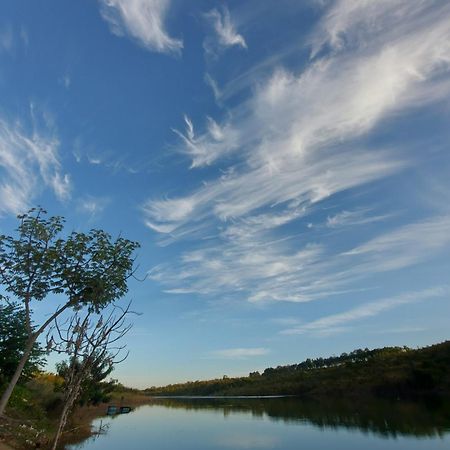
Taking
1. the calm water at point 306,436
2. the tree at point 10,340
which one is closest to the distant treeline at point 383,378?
the calm water at point 306,436

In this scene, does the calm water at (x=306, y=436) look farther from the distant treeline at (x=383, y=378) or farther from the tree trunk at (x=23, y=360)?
the distant treeline at (x=383, y=378)

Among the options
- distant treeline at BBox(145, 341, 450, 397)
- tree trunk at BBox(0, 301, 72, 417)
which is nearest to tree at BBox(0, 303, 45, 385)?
tree trunk at BBox(0, 301, 72, 417)

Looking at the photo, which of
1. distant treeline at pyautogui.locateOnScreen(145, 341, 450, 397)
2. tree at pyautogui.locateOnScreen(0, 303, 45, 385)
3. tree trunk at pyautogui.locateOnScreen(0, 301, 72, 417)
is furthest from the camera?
distant treeline at pyautogui.locateOnScreen(145, 341, 450, 397)

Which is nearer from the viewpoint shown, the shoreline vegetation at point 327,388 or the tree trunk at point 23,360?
the tree trunk at point 23,360

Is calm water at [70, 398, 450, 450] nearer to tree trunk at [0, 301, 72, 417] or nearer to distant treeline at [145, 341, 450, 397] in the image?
tree trunk at [0, 301, 72, 417]

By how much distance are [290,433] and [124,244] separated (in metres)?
26.0

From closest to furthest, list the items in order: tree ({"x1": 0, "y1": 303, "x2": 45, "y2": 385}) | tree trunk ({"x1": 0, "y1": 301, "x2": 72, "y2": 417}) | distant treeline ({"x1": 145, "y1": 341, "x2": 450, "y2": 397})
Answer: tree trunk ({"x1": 0, "y1": 301, "x2": 72, "y2": 417}) → tree ({"x1": 0, "y1": 303, "x2": 45, "y2": 385}) → distant treeline ({"x1": 145, "y1": 341, "x2": 450, "y2": 397})

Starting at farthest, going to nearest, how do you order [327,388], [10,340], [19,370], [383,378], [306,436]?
[327,388]
[383,378]
[306,436]
[10,340]
[19,370]

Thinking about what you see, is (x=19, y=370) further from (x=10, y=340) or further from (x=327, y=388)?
(x=327, y=388)

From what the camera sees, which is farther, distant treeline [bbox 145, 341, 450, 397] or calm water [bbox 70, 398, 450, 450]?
distant treeline [bbox 145, 341, 450, 397]

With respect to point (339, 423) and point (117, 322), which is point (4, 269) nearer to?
point (117, 322)

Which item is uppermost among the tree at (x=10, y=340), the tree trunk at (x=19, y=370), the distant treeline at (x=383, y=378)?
the distant treeline at (x=383, y=378)

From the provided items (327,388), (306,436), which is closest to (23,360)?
(306,436)

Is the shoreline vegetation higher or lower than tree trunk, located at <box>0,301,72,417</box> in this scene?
higher
